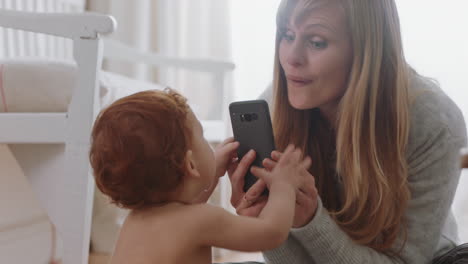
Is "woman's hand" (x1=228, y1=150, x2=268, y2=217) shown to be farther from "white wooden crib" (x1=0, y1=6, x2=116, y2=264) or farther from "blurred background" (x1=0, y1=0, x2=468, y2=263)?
"blurred background" (x1=0, y1=0, x2=468, y2=263)

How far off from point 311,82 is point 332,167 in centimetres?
20

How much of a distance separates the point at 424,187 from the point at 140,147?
0.48 m

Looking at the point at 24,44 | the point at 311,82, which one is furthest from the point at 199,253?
the point at 24,44

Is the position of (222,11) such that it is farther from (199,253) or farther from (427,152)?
(199,253)

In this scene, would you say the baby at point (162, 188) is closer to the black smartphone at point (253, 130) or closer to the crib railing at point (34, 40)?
the black smartphone at point (253, 130)

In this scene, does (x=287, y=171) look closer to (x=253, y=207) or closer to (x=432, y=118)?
(x=253, y=207)

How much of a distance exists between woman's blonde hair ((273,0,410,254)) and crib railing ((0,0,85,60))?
116 cm

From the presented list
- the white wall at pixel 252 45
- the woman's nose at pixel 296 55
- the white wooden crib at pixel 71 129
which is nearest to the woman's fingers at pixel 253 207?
the woman's nose at pixel 296 55

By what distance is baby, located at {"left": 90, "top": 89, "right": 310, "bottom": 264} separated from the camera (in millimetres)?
609

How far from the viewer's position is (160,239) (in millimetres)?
624

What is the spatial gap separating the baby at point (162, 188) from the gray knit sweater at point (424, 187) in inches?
7.0

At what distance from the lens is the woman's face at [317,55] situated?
0.83 meters

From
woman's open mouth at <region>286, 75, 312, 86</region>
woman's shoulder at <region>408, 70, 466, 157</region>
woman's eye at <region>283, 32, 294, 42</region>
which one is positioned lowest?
woman's shoulder at <region>408, 70, 466, 157</region>

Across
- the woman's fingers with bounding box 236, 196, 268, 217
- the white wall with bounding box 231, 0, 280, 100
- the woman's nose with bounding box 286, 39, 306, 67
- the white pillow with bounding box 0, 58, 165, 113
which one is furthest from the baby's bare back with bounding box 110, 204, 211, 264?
the white wall with bounding box 231, 0, 280, 100
